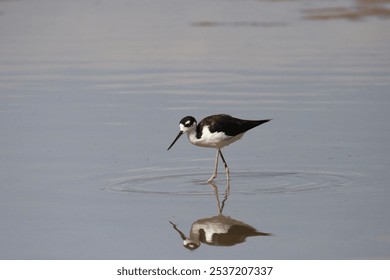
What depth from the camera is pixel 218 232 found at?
27.7ft

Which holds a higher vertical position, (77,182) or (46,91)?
(46,91)

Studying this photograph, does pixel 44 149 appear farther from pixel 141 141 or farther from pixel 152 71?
pixel 152 71

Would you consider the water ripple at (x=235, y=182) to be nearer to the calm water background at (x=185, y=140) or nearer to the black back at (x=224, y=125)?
the calm water background at (x=185, y=140)

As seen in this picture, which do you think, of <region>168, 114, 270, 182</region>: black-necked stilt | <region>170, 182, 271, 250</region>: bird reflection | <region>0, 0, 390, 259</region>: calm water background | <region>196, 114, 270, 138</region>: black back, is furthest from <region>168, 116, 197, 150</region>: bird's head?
<region>170, 182, 271, 250</region>: bird reflection

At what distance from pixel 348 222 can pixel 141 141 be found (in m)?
3.92

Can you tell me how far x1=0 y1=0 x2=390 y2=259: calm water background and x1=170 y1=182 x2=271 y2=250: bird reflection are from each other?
0.07 metres

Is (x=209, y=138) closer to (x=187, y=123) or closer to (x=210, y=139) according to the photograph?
(x=210, y=139)

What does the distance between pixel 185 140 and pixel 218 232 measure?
162 inches

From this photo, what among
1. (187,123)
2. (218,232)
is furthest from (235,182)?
(218,232)

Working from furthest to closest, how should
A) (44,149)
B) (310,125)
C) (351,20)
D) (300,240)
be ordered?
1. (351,20)
2. (310,125)
3. (44,149)
4. (300,240)

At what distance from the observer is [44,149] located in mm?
11664

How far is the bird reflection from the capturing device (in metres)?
8.16

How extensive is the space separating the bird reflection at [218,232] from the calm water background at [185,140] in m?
0.07

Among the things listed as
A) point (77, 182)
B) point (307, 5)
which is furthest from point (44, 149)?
point (307, 5)
